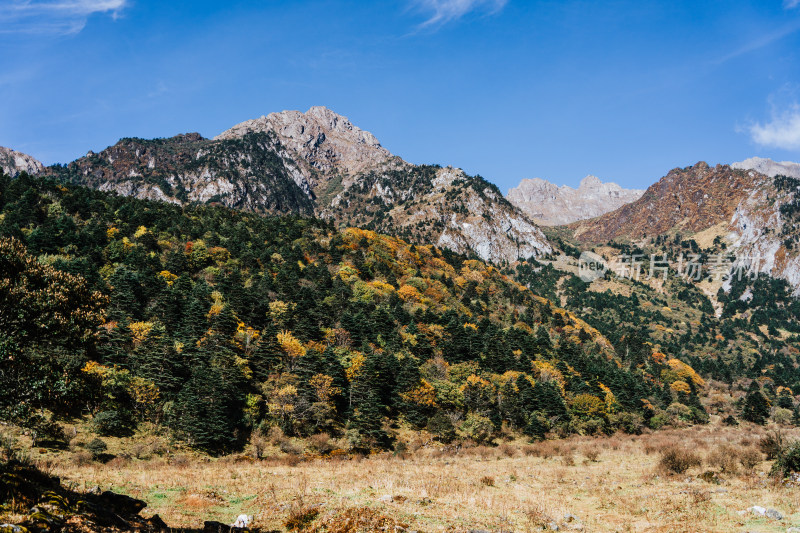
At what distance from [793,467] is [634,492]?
11.2m

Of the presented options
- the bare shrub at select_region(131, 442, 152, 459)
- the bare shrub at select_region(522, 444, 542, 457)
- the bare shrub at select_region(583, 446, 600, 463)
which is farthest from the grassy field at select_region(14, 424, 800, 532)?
the bare shrub at select_region(522, 444, 542, 457)

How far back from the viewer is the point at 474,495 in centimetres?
2634

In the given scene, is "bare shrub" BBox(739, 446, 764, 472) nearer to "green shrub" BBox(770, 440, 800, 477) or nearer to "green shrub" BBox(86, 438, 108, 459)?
"green shrub" BBox(770, 440, 800, 477)

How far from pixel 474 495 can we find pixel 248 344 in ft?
184

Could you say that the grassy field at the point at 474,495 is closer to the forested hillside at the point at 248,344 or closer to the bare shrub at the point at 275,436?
the forested hillside at the point at 248,344

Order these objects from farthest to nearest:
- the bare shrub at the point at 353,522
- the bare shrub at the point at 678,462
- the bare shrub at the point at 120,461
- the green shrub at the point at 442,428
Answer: the green shrub at the point at 442,428 → the bare shrub at the point at 120,461 → the bare shrub at the point at 678,462 → the bare shrub at the point at 353,522

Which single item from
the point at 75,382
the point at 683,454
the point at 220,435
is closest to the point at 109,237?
the point at 220,435

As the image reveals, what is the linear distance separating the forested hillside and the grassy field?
7603 mm

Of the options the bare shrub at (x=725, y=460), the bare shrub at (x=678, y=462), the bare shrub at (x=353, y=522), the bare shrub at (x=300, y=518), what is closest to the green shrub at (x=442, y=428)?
the bare shrub at (x=678, y=462)

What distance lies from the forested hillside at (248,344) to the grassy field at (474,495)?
24.9 ft

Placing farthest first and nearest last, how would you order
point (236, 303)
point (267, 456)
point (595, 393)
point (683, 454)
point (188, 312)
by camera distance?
point (595, 393) < point (236, 303) < point (188, 312) < point (267, 456) < point (683, 454)

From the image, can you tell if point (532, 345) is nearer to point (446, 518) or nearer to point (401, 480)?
point (401, 480)

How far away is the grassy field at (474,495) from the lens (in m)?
19.7

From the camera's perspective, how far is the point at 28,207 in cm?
10656
